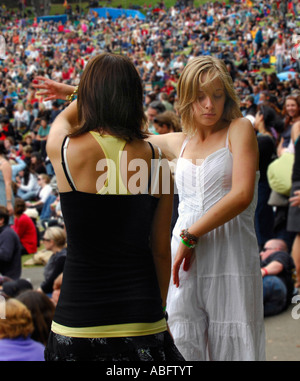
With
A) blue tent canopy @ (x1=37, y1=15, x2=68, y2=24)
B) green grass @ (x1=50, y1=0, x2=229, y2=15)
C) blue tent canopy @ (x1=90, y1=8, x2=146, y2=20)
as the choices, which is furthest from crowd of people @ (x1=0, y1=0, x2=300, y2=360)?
blue tent canopy @ (x1=37, y1=15, x2=68, y2=24)

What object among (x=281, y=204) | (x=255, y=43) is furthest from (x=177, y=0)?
(x=281, y=204)

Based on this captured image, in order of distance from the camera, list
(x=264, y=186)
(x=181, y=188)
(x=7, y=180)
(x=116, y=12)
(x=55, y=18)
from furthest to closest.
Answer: (x=55, y=18)
(x=116, y=12)
(x=7, y=180)
(x=264, y=186)
(x=181, y=188)

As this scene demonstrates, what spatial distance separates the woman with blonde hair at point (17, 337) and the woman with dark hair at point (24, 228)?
490 centimetres

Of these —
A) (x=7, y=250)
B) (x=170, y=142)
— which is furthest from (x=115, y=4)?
(x=170, y=142)

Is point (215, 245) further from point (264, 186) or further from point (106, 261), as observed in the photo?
point (264, 186)

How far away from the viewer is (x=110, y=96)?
1531 mm

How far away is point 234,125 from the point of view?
1983 millimetres

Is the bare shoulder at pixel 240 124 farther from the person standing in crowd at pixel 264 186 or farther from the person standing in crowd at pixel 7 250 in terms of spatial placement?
the person standing in crowd at pixel 7 250

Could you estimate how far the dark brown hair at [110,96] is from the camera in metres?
1.53

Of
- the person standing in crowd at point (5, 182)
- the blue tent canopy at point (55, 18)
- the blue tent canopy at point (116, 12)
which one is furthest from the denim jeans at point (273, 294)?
the blue tent canopy at point (55, 18)

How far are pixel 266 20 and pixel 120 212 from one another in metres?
25.7

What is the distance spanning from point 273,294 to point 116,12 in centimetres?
3210

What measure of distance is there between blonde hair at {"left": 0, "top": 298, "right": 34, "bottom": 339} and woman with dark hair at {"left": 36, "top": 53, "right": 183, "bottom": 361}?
112 centimetres

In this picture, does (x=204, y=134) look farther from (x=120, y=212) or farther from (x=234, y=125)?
(x=120, y=212)
